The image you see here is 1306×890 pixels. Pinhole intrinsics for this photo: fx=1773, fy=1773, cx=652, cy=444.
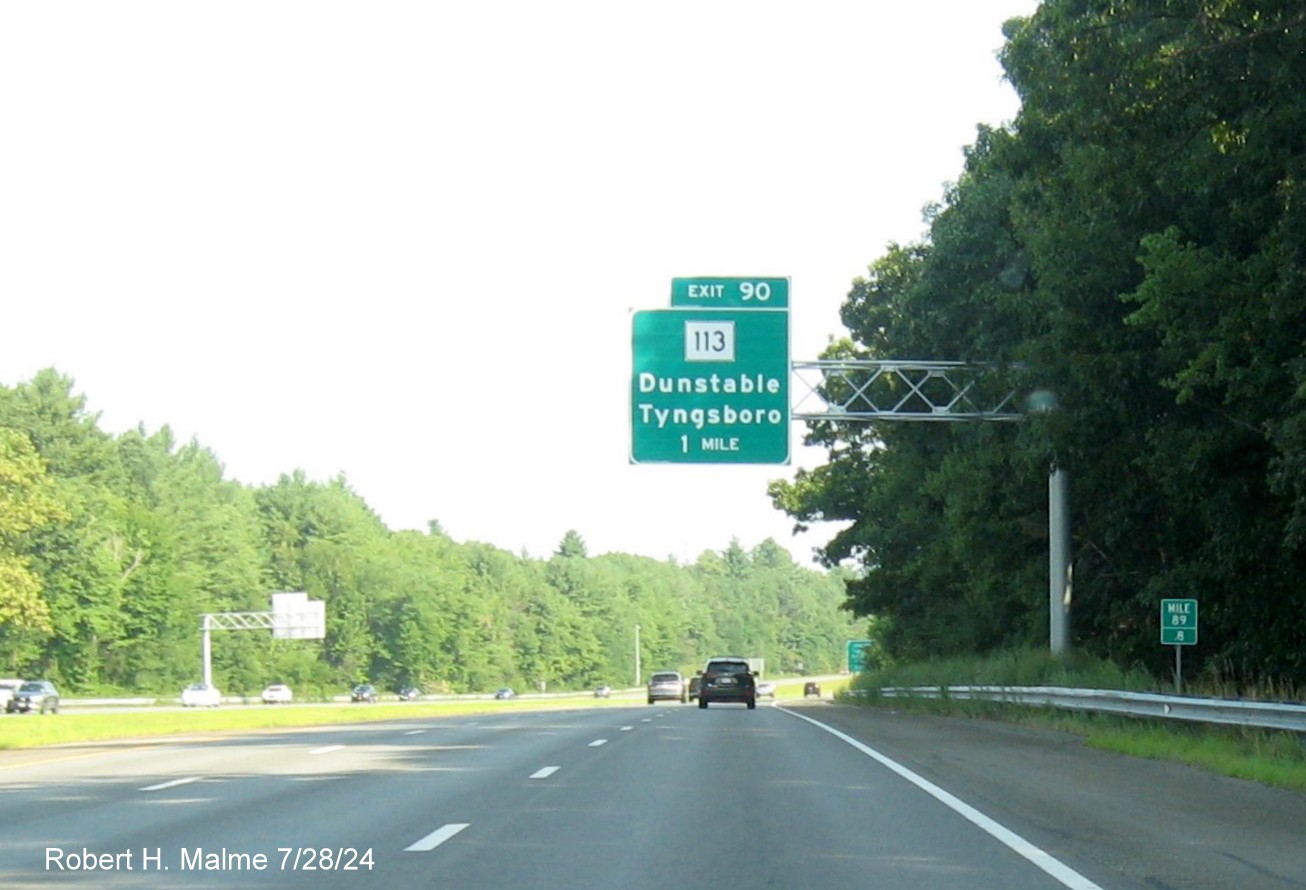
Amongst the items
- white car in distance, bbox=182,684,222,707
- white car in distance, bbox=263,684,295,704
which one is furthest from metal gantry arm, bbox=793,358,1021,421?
white car in distance, bbox=263,684,295,704

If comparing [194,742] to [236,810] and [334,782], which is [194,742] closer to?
[334,782]

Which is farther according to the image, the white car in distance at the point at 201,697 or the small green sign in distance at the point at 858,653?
the white car in distance at the point at 201,697

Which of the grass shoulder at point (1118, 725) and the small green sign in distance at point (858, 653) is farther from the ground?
the grass shoulder at point (1118, 725)

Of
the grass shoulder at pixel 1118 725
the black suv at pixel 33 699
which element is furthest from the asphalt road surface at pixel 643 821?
the black suv at pixel 33 699

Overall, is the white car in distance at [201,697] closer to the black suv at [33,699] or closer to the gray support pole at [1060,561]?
the black suv at [33,699]

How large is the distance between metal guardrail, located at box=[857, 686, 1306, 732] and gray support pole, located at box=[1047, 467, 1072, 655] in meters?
1.66

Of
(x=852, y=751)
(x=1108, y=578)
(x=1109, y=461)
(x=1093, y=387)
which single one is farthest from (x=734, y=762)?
(x=1108, y=578)

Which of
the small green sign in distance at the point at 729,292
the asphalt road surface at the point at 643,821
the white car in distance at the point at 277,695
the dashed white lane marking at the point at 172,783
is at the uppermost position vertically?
the small green sign in distance at the point at 729,292

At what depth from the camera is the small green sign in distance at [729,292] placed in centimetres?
3250

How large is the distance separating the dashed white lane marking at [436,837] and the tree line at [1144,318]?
40.9ft

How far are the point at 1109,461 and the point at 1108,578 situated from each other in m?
8.94

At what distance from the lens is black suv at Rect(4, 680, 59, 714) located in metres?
74.1

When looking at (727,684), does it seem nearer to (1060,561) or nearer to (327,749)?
(1060,561)

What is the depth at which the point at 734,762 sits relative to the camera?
71.3 ft
